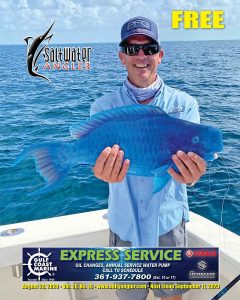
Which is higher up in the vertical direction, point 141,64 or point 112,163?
point 141,64

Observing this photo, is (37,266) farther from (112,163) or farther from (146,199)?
(112,163)

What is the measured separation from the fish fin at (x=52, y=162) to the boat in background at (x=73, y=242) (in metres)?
1.36

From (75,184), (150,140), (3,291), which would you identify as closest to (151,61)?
(150,140)

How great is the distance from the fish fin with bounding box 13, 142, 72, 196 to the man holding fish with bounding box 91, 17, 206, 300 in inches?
18.2

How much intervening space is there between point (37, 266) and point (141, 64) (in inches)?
72.1

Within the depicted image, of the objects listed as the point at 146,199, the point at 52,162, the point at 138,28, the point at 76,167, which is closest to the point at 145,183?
the point at 146,199

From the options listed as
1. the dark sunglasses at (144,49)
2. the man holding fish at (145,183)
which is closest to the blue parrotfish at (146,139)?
the man holding fish at (145,183)

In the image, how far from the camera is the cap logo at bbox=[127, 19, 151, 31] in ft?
8.60

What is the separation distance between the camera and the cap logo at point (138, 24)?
262 cm

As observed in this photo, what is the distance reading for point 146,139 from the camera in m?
2.42

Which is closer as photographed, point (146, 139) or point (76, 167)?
point (146, 139)

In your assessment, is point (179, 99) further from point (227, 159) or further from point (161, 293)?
point (227, 159)

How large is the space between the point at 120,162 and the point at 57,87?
22.9 meters

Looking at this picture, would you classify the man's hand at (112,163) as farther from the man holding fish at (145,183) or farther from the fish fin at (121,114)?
the man holding fish at (145,183)
